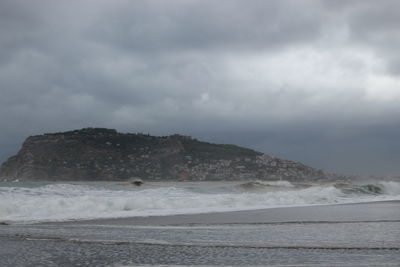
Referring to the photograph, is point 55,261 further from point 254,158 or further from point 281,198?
point 254,158

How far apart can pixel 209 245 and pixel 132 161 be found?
68.6m

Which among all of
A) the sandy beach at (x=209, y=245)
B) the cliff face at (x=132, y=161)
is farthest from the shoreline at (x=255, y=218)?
the cliff face at (x=132, y=161)

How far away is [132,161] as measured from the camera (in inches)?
3041

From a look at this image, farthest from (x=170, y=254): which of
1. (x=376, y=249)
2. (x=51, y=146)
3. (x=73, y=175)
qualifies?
(x=51, y=146)

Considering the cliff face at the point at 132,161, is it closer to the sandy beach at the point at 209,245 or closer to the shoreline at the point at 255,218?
the shoreline at the point at 255,218

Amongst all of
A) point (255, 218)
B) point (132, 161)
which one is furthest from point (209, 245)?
point (132, 161)

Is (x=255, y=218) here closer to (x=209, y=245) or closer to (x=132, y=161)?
(x=209, y=245)

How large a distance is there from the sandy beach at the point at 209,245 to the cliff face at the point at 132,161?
57291 mm

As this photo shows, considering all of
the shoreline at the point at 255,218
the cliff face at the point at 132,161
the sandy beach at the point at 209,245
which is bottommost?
the sandy beach at the point at 209,245

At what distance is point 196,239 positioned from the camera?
417 inches

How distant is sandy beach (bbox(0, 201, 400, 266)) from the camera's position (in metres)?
7.68

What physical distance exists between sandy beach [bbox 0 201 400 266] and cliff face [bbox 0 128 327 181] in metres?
57.3

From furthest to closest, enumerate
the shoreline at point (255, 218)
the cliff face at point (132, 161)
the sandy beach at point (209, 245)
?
the cliff face at point (132, 161) → the shoreline at point (255, 218) → the sandy beach at point (209, 245)

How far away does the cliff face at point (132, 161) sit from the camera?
70.9 meters
